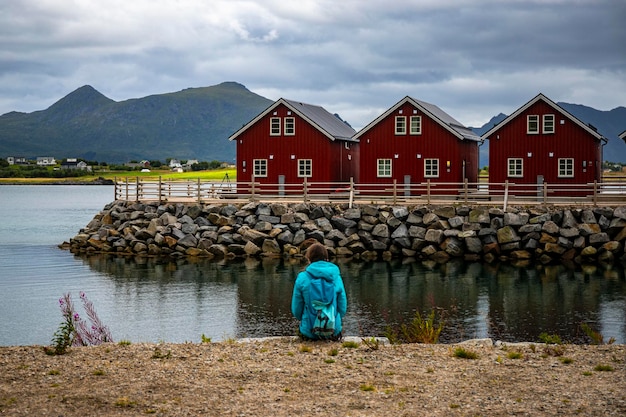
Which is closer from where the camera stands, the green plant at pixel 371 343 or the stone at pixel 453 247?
the green plant at pixel 371 343

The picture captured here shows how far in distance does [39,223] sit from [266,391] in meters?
65.2

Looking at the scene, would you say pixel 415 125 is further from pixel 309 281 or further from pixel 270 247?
pixel 309 281

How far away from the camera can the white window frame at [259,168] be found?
5056 centimetres

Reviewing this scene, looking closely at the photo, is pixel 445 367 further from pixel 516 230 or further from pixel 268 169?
pixel 268 169

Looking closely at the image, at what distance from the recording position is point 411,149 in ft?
159

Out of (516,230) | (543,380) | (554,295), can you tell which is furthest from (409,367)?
(516,230)

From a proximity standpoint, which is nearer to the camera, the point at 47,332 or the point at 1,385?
the point at 1,385

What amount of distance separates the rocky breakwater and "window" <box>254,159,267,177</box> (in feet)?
18.9

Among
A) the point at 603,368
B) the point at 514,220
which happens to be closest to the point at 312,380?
the point at 603,368

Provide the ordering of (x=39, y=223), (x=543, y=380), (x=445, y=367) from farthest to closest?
(x=39, y=223), (x=445, y=367), (x=543, y=380)

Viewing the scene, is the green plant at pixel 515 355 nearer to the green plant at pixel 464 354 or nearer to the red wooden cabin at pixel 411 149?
the green plant at pixel 464 354

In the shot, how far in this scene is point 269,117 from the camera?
5075 cm

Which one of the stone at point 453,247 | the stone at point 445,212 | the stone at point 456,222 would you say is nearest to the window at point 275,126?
the stone at point 445,212

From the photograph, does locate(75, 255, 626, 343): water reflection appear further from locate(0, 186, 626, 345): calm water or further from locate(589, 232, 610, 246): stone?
locate(589, 232, 610, 246): stone
